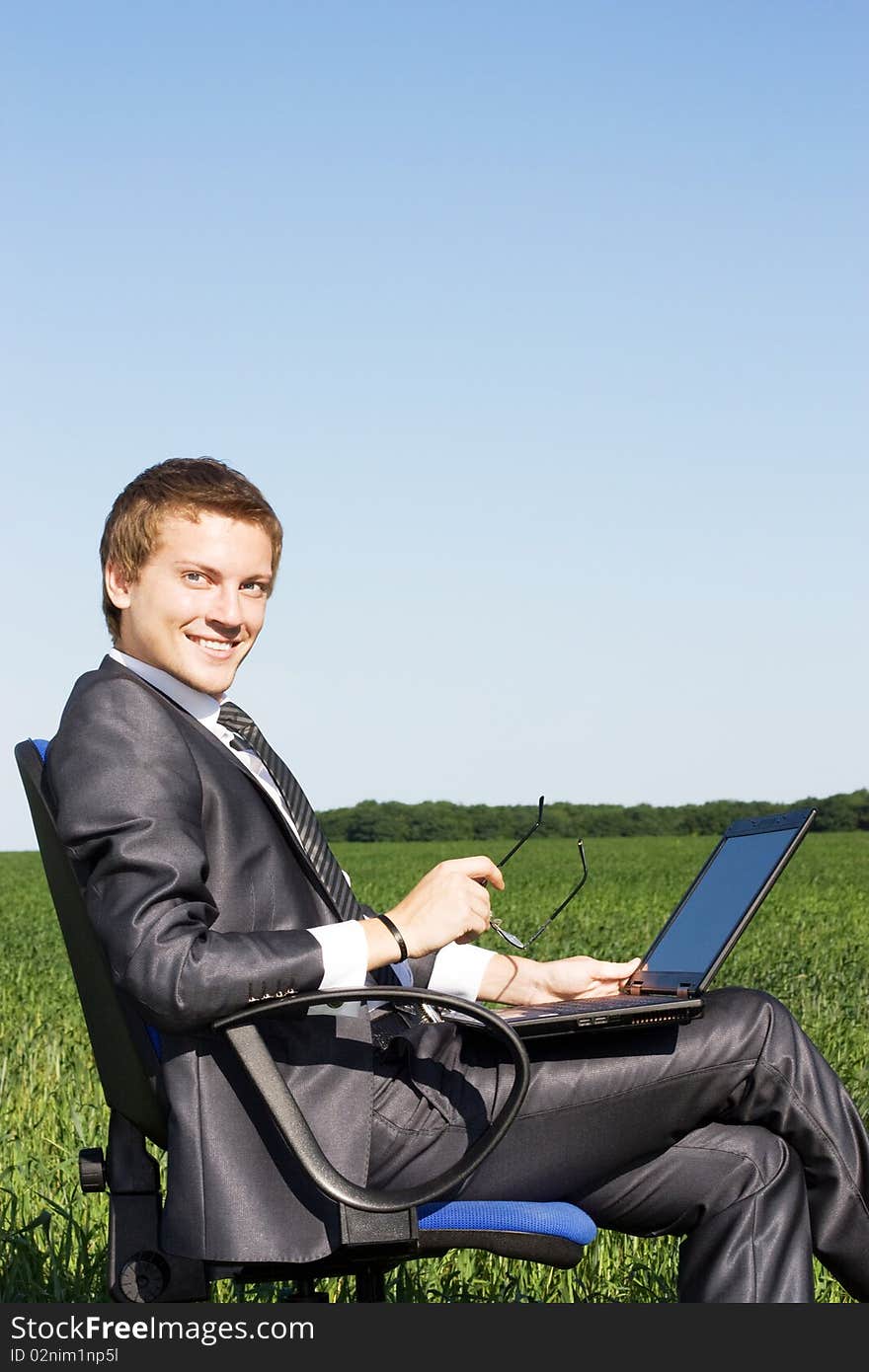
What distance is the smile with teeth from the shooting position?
2.81 meters

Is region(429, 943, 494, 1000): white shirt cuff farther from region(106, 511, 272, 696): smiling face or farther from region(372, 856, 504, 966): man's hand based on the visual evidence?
region(106, 511, 272, 696): smiling face

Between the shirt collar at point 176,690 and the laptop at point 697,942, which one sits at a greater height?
the shirt collar at point 176,690

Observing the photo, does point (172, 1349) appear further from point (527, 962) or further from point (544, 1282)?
point (544, 1282)

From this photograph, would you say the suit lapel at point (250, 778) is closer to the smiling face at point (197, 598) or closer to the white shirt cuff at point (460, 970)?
the smiling face at point (197, 598)

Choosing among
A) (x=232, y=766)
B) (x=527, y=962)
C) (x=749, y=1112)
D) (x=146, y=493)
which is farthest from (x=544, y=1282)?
(x=146, y=493)

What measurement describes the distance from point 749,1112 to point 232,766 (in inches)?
42.1

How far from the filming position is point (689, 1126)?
2723 mm

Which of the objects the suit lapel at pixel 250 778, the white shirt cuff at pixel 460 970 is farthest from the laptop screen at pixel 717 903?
the suit lapel at pixel 250 778

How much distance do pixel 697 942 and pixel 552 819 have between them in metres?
63.5

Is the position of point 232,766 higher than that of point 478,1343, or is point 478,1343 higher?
point 232,766

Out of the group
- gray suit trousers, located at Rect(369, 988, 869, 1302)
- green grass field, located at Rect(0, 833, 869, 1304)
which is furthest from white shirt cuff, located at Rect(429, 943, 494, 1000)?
green grass field, located at Rect(0, 833, 869, 1304)

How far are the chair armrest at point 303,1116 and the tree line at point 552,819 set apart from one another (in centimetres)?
5789

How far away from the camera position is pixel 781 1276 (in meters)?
2.57

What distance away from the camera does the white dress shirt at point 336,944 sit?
2.50 meters
